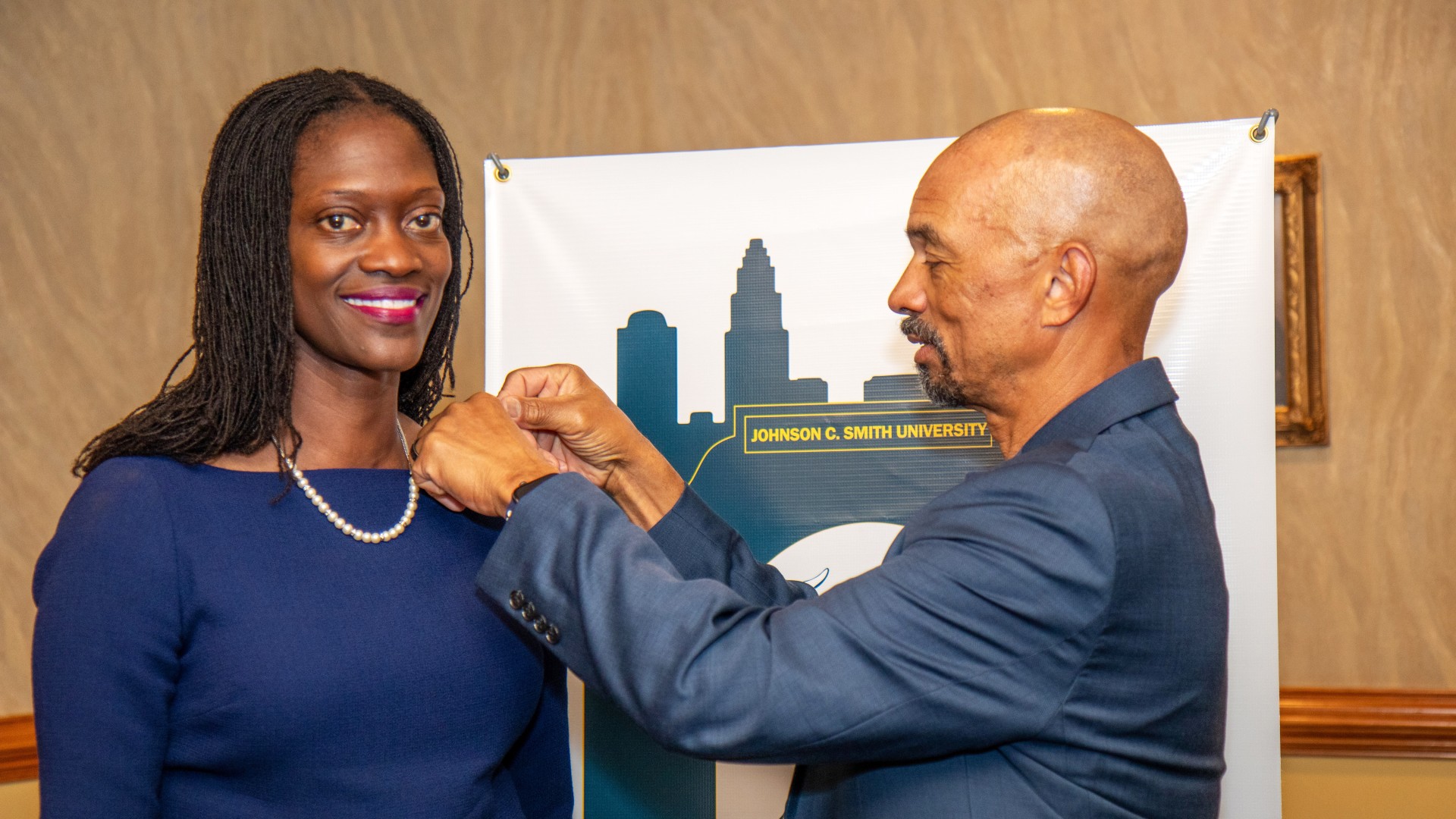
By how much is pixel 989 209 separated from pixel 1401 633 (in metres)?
1.90

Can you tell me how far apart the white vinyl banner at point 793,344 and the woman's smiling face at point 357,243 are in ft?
2.84

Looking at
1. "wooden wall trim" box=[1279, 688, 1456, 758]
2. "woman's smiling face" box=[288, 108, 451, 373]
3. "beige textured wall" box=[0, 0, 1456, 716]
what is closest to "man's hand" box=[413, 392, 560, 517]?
"woman's smiling face" box=[288, 108, 451, 373]

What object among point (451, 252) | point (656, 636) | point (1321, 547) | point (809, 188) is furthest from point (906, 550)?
point (1321, 547)

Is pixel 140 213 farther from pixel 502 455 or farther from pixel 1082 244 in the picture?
pixel 1082 244

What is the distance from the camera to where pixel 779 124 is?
289cm

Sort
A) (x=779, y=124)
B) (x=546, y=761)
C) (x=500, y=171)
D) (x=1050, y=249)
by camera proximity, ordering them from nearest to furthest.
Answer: (x=1050, y=249) < (x=546, y=761) < (x=500, y=171) < (x=779, y=124)

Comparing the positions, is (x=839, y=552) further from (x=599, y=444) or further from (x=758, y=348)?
(x=599, y=444)

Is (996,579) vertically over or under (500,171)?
under

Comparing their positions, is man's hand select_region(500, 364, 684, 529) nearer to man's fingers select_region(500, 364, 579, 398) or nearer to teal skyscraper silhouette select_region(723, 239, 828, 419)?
man's fingers select_region(500, 364, 579, 398)

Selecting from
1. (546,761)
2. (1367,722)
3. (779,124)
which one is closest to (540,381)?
(546,761)

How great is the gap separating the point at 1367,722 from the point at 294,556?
241 centimetres

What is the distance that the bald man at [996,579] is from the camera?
119 cm

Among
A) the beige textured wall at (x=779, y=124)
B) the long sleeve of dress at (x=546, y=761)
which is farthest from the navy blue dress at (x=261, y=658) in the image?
the beige textured wall at (x=779, y=124)

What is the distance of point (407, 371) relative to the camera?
1760mm
